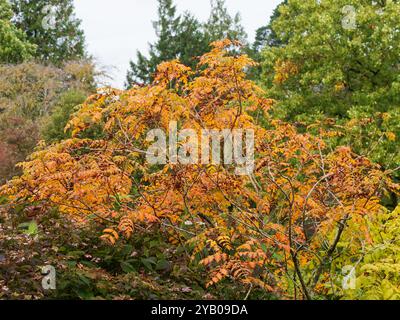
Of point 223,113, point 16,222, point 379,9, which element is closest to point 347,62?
point 379,9

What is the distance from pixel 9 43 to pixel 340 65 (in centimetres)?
1605

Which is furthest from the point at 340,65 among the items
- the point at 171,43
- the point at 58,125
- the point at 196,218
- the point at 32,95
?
the point at 171,43

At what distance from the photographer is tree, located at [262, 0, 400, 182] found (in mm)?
14422

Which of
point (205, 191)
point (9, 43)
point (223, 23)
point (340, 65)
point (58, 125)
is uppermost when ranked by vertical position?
point (223, 23)

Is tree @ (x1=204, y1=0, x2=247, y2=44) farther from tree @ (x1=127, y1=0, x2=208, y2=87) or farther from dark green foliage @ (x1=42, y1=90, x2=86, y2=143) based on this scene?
dark green foliage @ (x1=42, y1=90, x2=86, y2=143)

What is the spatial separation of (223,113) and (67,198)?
5.31ft

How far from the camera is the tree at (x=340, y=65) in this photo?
1442cm

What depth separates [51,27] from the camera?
111ft

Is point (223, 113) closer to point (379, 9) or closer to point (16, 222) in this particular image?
point (16, 222)

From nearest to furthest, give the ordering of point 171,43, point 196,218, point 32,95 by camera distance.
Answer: point 196,218
point 32,95
point 171,43

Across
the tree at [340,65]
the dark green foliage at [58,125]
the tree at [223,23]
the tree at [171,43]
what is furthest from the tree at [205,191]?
the tree at [223,23]

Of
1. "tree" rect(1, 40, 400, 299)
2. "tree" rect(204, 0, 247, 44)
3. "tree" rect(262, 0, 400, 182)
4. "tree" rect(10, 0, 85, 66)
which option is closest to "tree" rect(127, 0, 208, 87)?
"tree" rect(10, 0, 85, 66)

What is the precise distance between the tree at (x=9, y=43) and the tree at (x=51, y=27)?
5053 millimetres

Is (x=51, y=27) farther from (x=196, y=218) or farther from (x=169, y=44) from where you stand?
(x=196, y=218)
